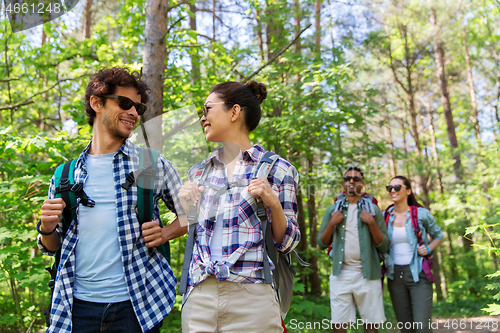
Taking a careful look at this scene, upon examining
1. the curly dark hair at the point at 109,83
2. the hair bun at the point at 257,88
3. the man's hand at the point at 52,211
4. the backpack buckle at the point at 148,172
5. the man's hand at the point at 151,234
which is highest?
the curly dark hair at the point at 109,83

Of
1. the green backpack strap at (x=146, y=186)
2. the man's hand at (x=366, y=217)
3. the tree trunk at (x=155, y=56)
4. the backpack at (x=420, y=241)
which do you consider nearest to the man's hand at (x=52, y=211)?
the green backpack strap at (x=146, y=186)

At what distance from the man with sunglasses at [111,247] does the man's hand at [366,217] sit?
315 cm

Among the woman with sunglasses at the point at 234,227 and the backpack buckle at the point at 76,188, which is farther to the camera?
the backpack buckle at the point at 76,188

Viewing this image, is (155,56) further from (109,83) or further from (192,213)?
(192,213)

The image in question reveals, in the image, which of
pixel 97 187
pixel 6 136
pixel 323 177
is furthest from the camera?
pixel 323 177

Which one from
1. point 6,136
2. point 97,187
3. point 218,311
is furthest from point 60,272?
point 6,136

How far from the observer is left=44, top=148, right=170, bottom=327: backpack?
6.11ft

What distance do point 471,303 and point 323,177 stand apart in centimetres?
724

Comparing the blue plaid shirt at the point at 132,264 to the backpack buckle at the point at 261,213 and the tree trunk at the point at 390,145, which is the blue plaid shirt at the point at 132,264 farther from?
the tree trunk at the point at 390,145

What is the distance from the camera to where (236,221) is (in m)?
1.67

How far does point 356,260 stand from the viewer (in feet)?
15.0

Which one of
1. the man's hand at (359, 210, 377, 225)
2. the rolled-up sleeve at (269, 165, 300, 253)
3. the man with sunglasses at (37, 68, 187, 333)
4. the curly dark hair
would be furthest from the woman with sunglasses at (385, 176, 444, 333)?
the curly dark hair

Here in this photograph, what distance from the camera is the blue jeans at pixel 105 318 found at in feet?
5.64

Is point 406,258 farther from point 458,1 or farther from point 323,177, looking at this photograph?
point 458,1
